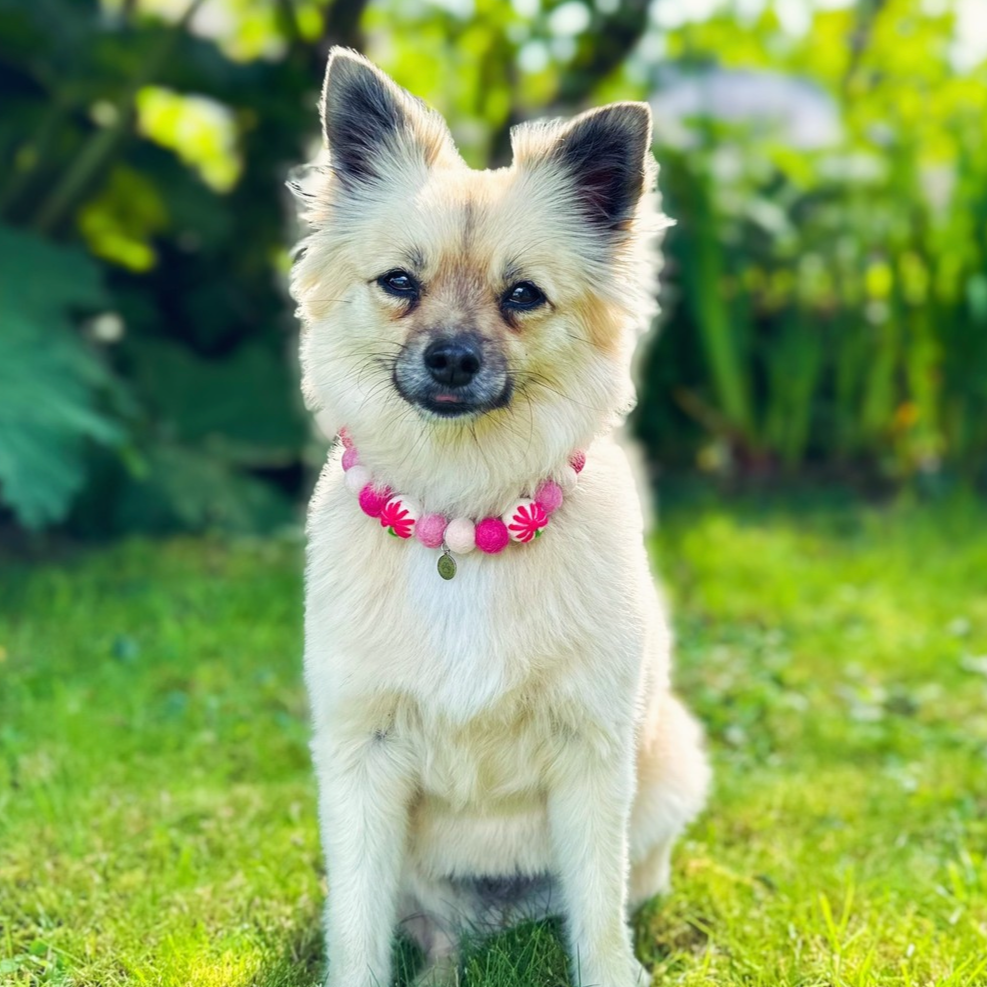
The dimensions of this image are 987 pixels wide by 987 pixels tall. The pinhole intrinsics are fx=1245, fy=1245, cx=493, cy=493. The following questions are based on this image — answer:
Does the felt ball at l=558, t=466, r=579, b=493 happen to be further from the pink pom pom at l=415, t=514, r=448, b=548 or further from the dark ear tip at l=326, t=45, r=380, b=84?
the dark ear tip at l=326, t=45, r=380, b=84

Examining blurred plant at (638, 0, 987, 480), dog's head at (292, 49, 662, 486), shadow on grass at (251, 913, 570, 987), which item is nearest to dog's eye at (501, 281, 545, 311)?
dog's head at (292, 49, 662, 486)

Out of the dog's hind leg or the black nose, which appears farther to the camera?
the dog's hind leg

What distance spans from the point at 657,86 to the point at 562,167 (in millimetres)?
4232

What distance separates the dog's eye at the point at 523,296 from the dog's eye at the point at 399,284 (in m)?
0.17

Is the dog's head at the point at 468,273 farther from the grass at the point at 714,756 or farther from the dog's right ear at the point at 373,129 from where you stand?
the grass at the point at 714,756

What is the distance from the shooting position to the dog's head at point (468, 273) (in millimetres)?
2236

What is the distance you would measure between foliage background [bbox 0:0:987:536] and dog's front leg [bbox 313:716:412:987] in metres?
2.89

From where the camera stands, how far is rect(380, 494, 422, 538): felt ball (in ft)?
7.37

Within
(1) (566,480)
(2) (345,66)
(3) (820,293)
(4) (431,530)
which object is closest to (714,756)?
(1) (566,480)

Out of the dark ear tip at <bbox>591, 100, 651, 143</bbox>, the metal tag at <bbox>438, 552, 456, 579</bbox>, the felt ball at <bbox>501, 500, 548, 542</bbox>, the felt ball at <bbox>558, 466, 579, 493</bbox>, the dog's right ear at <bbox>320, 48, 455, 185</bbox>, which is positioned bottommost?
the metal tag at <bbox>438, 552, 456, 579</bbox>

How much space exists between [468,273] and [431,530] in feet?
1.54

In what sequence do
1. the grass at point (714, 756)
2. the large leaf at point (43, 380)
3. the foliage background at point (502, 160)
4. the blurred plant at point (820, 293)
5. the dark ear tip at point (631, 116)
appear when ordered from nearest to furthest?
the dark ear tip at point (631, 116) < the grass at point (714, 756) < the large leaf at point (43, 380) < the foliage background at point (502, 160) < the blurred plant at point (820, 293)

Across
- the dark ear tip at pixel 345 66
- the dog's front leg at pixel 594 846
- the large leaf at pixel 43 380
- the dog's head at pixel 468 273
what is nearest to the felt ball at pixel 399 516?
the dog's head at pixel 468 273

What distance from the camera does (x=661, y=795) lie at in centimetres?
260
